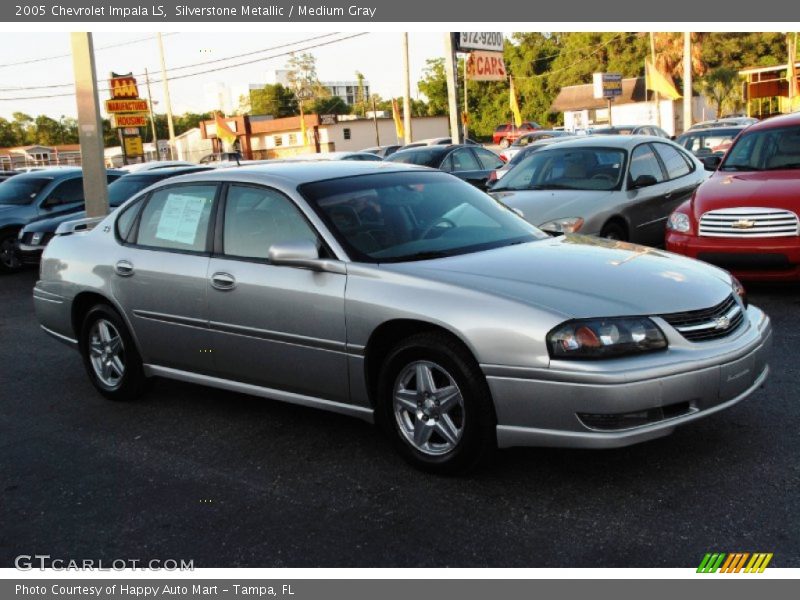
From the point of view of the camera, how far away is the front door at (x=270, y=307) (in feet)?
15.2

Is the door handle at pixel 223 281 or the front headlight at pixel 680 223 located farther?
the front headlight at pixel 680 223

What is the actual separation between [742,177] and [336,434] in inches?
211

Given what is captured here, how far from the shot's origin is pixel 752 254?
783 cm

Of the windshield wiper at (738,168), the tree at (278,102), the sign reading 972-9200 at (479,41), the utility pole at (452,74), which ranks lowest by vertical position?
the windshield wiper at (738,168)

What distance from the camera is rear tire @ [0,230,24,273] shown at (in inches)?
547

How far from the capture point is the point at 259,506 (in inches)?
163

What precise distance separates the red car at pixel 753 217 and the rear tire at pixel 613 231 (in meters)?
0.70

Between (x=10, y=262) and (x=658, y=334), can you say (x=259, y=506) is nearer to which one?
(x=658, y=334)

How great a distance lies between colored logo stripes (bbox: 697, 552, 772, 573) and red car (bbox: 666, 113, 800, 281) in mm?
4923

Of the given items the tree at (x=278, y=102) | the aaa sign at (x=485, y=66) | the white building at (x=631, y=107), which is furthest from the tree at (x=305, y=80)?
the aaa sign at (x=485, y=66)

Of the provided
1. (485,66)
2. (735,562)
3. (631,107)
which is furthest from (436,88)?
(735,562)

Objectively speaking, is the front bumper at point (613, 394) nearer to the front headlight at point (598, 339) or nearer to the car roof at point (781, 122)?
the front headlight at point (598, 339)

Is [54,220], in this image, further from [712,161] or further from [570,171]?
[712,161]

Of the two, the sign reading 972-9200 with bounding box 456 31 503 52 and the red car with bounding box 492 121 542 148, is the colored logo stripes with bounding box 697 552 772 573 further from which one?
the red car with bounding box 492 121 542 148
